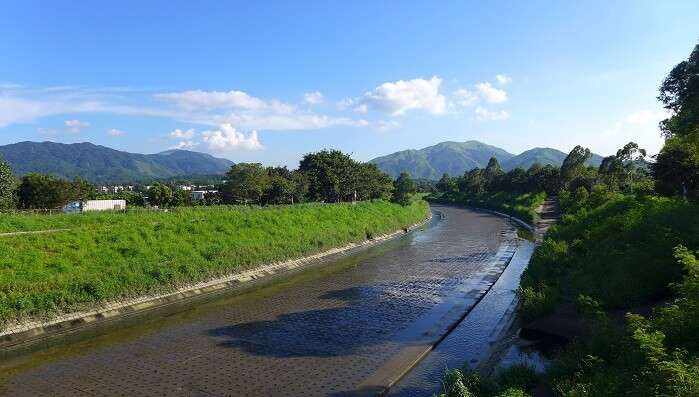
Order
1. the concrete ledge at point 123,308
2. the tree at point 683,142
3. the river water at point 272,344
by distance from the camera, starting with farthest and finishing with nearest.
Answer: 1. the tree at point 683,142
2. the concrete ledge at point 123,308
3. the river water at point 272,344

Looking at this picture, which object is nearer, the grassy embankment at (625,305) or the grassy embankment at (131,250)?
the grassy embankment at (625,305)

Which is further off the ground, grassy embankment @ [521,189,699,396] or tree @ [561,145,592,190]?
tree @ [561,145,592,190]

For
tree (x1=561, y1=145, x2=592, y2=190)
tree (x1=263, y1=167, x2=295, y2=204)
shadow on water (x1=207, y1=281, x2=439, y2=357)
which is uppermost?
tree (x1=561, y1=145, x2=592, y2=190)

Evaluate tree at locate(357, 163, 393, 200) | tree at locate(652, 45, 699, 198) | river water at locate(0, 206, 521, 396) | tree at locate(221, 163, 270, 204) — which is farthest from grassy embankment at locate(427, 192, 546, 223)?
river water at locate(0, 206, 521, 396)

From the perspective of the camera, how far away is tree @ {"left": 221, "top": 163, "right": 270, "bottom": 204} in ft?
283

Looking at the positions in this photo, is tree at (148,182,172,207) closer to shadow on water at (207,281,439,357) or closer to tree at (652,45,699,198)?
shadow on water at (207,281,439,357)

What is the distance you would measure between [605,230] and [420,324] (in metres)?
16.7

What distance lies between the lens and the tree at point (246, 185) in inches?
3391

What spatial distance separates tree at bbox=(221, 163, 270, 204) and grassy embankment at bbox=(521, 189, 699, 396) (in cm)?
6046

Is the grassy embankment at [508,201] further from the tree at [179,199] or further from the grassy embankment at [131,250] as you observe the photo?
the tree at [179,199]

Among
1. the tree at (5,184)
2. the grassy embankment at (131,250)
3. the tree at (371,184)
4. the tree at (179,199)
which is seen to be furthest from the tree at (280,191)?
the tree at (5,184)

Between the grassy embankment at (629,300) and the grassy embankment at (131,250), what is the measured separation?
2150 centimetres

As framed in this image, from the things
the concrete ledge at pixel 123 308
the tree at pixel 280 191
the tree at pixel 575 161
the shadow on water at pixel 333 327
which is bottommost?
the shadow on water at pixel 333 327

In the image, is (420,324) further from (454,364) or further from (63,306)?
(63,306)
